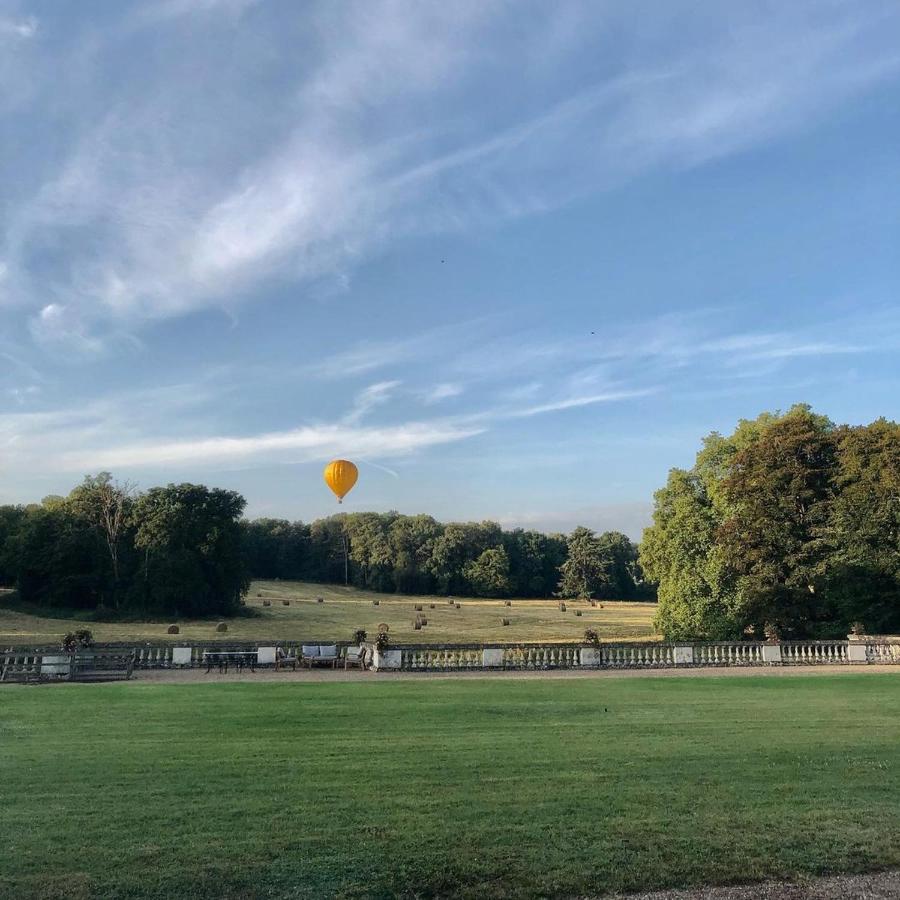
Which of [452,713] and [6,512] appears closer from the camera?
[452,713]

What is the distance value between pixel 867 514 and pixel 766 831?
31164 millimetres

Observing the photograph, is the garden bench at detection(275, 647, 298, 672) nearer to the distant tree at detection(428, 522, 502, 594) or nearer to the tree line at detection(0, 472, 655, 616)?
the tree line at detection(0, 472, 655, 616)

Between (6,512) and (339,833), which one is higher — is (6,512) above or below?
above

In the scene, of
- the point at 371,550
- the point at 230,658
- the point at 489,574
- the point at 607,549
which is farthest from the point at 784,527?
the point at 371,550

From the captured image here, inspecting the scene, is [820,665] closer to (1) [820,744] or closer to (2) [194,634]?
(1) [820,744]

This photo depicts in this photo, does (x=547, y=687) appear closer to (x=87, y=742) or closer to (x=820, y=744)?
(x=820, y=744)

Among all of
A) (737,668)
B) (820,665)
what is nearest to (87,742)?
(737,668)

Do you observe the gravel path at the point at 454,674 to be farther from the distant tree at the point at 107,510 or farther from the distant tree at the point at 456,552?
the distant tree at the point at 456,552

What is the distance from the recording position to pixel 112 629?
2068 inches

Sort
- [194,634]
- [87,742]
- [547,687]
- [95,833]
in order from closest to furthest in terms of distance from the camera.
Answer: [95,833], [87,742], [547,687], [194,634]

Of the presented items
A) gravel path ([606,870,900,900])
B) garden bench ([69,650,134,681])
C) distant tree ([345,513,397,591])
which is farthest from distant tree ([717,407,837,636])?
distant tree ([345,513,397,591])

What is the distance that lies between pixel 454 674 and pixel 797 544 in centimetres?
2020

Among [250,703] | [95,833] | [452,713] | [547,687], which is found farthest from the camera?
[547,687]

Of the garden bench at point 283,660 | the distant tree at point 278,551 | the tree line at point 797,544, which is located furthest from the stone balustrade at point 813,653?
the distant tree at point 278,551
